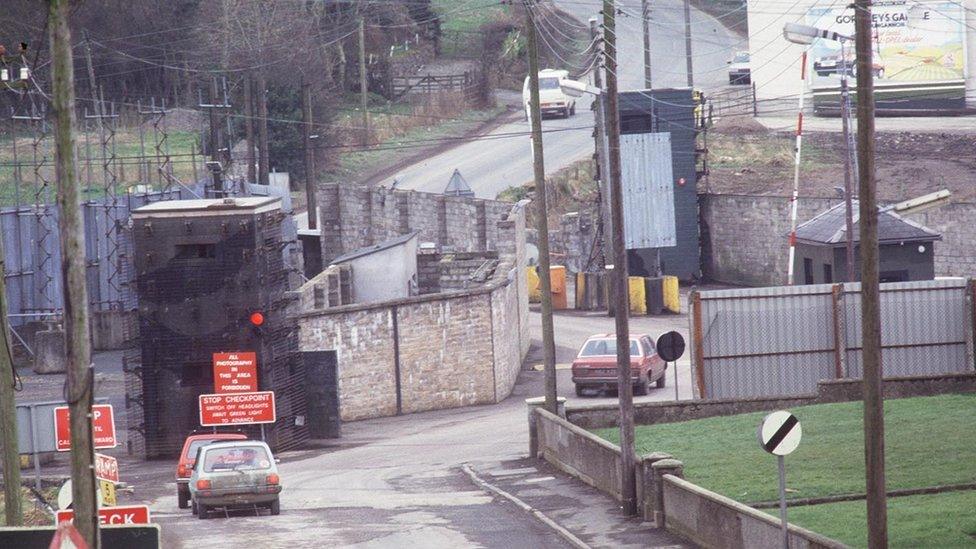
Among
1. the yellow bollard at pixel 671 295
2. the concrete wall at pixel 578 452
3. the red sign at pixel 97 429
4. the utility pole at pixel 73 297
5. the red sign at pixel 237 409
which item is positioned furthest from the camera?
the yellow bollard at pixel 671 295

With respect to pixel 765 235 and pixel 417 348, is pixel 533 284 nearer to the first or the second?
pixel 765 235

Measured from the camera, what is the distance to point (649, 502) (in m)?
22.1

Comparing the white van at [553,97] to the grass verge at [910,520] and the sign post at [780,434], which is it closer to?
the grass verge at [910,520]

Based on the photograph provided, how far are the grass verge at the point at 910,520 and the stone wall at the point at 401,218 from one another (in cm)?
3512

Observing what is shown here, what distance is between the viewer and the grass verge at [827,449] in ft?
68.5

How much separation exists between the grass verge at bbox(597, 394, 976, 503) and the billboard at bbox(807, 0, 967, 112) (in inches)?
1638

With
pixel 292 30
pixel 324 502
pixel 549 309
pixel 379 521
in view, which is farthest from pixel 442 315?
pixel 292 30

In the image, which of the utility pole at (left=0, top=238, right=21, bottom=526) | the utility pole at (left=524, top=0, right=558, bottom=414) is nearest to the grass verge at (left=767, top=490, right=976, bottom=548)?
the utility pole at (left=0, top=238, right=21, bottom=526)

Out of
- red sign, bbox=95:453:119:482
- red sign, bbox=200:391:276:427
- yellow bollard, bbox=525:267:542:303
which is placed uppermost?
yellow bollard, bbox=525:267:542:303

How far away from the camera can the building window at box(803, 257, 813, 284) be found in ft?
132

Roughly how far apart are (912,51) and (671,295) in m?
22.8

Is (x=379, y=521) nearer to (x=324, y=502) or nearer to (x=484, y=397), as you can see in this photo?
(x=324, y=502)

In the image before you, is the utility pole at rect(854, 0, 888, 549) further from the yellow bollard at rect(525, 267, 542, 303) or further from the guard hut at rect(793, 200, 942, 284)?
the yellow bollard at rect(525, 267, 542, 303)

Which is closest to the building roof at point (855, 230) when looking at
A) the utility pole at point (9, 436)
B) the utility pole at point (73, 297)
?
the utility pole at point (9, 436)
